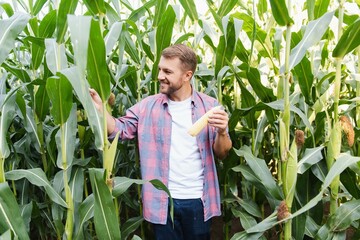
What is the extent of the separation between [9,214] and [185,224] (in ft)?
3.05

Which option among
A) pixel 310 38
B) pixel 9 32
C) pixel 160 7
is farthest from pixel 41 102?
pixel 310 38

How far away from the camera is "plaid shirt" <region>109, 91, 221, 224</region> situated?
211 cm

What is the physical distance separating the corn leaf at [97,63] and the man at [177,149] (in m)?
0.49

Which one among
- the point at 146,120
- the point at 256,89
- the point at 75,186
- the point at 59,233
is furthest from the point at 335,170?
the point at 59,233

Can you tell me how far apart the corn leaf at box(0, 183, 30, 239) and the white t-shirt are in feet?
2.54

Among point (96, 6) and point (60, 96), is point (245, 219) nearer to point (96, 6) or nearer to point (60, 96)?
point (60, 96)

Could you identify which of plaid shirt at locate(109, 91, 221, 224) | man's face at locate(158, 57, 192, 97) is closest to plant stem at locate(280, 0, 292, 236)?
plaid shirt at locate(109, 91, 221, 224)

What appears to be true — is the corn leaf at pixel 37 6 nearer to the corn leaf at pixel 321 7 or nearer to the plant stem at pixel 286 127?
the plant stem at pixel 286 127

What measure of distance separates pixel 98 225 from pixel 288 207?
0.86 metres

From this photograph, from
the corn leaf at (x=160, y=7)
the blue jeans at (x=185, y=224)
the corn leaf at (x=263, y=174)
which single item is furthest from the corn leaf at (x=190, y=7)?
the blue jeans at (x=185, y=224)

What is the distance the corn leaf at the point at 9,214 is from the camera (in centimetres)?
162

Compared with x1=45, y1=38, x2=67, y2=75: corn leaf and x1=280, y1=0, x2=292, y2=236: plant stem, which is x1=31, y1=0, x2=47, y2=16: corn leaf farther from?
x1=280, y1=0, x2=292, y2=236: plant stem

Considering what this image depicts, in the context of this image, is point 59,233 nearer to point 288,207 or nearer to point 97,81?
point 97,81

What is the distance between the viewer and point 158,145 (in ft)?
7.05
